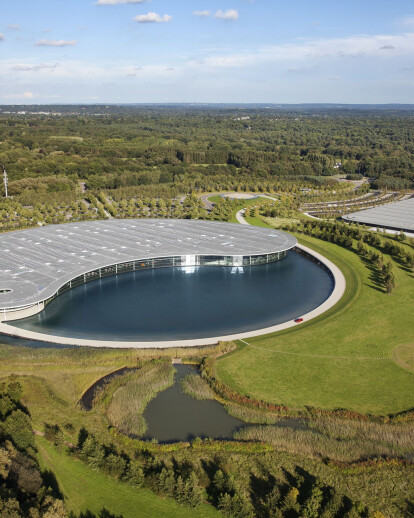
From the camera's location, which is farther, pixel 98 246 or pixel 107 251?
pixel 98 246

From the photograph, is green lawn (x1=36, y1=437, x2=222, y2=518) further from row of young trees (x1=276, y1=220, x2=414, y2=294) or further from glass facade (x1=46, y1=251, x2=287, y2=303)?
row of young trees (x1=276, y1=220, x2=414, y2=294)

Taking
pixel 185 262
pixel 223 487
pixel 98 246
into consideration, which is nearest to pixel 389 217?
pixel 185 262

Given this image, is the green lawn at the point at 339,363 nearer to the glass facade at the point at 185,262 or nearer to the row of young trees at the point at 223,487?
the row of young trees at the point at 223,487

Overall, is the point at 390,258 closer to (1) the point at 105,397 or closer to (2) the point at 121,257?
(2) the point at 121,257

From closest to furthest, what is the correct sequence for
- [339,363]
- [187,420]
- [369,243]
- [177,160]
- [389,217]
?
[187,420], [339,363], [369,243], [389,217], [177,160]

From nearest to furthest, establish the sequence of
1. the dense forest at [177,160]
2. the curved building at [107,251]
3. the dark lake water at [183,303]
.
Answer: the dark lake water at [183,303], the curved building at [107,251], the dense forest at [177,160]

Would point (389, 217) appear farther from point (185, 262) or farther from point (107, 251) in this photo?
point (107, 251)

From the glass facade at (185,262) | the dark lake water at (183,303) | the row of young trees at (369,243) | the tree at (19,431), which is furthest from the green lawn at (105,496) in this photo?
the row of young trees at (369,243)
